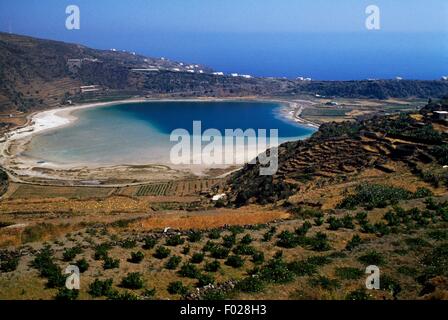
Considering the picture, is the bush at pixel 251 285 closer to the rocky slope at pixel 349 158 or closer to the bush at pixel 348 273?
the bush at pixel 348 273

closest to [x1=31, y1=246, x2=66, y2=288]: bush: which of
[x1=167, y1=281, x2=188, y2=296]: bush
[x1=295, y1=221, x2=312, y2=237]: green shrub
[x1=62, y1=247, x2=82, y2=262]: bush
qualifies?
[x1=62, y1=247, x2=82, y2=262]: bush

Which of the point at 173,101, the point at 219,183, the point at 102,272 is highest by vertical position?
the point at 173,101

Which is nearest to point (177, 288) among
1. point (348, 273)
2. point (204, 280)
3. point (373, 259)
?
point (204, 280)

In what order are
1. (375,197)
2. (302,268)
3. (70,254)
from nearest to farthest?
1. (302,268)
2. (70,254)
3. (375,197)

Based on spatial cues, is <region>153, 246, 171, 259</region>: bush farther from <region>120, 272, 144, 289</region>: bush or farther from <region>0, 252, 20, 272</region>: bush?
<region>0, 252, 20, 272</region>: bush

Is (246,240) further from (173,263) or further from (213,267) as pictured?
(173,263)

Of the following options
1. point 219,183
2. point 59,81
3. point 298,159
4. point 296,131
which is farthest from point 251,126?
point 59,81
